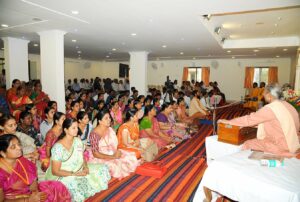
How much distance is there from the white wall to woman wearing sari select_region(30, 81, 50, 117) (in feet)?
32.0

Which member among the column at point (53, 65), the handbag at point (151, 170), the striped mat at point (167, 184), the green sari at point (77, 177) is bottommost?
the striped mat at point (167, 184)

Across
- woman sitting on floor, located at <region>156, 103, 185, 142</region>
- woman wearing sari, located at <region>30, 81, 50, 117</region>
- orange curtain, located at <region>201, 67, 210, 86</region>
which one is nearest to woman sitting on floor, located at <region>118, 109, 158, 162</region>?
woman sitting on floor, located at <region>156, 103, 185, 142</region>

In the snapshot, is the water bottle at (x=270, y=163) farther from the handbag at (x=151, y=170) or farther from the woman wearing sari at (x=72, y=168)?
the woman wearing sari at (x=72, y=168)

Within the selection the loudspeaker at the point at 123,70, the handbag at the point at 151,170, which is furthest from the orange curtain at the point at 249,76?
the handbag at the point at 151,170

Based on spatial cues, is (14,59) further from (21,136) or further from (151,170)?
(151,170)

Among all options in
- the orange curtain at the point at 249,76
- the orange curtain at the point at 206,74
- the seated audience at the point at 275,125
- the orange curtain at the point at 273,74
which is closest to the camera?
the seated audience at the point at 275,125

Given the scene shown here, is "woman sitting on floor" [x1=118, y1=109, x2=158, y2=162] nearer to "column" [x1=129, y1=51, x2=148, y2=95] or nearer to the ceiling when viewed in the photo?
the ceiling

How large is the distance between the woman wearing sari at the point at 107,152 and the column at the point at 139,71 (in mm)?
7143

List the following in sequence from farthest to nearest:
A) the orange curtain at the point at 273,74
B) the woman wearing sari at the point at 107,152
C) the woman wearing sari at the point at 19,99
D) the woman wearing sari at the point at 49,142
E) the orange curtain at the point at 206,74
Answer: the orange curtain at the point at 206,74 < the orange curtain at the point at 273,74 < the woman wearing sari at the point at 19,99 < the woman wearing sari at the point at 107,152 < the woman wearing sari at the point at 49,142

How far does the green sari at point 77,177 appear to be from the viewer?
2.43m

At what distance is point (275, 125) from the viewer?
7.64ft

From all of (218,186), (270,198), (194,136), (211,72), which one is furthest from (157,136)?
(211,72)

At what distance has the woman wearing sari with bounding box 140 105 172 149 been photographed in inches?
181

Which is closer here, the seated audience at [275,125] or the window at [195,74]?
the seated audience at [275,125]
